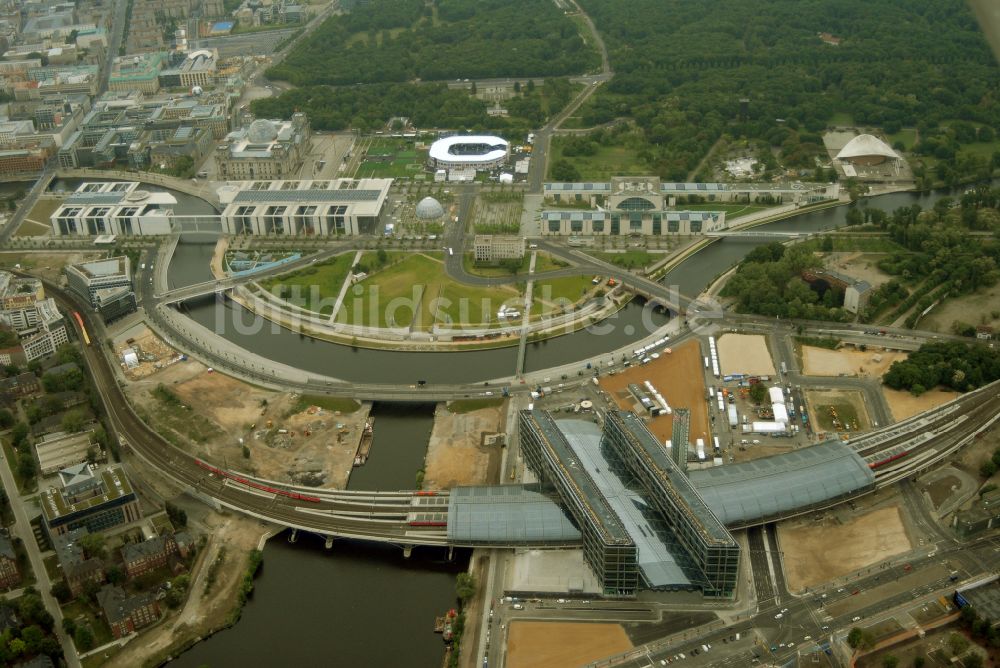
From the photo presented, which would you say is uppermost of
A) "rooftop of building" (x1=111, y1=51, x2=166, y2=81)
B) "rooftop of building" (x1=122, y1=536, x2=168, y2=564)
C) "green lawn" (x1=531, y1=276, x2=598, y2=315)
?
"rooftop of building" (x1=122, y1=536, x2=168, y2=564)

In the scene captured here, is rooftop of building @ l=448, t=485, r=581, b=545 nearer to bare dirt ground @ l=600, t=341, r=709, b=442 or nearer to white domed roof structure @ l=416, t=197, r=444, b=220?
bare dirt ground @ l=600, t=341, r=709, b=442

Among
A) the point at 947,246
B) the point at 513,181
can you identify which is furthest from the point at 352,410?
the point at 947,246

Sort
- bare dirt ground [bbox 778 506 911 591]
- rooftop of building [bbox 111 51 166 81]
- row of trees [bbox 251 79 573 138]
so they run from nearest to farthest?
bare dirt ground [bbox 778 506 911 591], row of trees [bbox 251 79 573 138], rooftop of building [bbox 111 51 166 81]

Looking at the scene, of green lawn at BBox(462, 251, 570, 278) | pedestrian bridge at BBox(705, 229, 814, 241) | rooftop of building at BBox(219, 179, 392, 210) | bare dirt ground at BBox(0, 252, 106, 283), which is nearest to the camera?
green lawn at BBox(462, 251, 570, 278)

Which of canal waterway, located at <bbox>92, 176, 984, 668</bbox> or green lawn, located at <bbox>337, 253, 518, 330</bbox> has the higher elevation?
canal waterway, located at <bbox>92, 176, 984, 668</bbox>

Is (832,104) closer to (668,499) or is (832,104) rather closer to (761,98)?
(761,98)

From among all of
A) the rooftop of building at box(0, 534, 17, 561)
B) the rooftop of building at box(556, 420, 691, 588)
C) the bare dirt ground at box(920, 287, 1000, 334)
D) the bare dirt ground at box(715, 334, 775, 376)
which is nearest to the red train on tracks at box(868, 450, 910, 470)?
the bare dirt ground at box(715, 334, 775, 376)

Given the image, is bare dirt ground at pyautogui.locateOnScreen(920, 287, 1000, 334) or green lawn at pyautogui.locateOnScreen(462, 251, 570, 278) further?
green lawn at pyautogui.locateOnScreen(462, 251, 570, 278)
